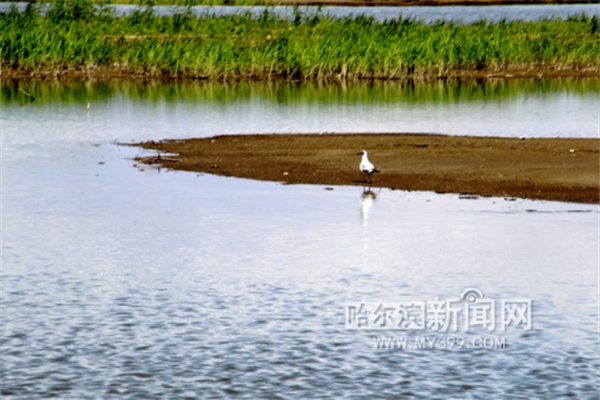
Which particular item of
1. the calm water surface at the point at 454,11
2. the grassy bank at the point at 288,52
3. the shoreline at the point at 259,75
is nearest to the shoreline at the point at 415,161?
the grassy bank at the point at 288,52

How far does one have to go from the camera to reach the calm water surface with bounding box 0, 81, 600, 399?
10125 mm

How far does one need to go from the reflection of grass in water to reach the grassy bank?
100cm

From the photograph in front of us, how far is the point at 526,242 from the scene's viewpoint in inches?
623

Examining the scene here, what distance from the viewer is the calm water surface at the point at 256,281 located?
1012cm

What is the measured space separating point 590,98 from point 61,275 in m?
28.3

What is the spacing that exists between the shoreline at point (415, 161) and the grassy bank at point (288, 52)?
18.6 m

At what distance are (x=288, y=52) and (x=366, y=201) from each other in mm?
28279

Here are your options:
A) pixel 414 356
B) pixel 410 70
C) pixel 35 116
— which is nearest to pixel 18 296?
pixel 414 356

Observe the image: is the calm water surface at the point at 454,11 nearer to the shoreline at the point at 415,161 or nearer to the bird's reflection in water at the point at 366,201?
the shoreline at the point at 415,161

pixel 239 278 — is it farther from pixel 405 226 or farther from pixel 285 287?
pixel 405 226

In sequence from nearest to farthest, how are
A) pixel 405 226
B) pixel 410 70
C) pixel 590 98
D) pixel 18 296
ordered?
pixel 18 296
pixel 405 226
pixel 590 98
pixel 410 70

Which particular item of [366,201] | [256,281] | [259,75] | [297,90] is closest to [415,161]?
[366,201]

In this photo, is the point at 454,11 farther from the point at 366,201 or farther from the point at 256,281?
the point at 256,281

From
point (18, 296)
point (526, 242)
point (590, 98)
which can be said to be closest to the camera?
point (18, 296)
